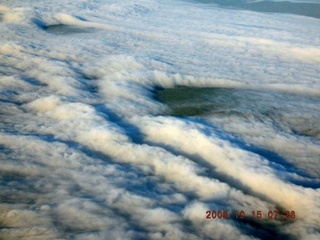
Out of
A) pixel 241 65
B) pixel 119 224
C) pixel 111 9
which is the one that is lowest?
pixel 119 224

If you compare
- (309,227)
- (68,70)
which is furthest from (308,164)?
(68,70)

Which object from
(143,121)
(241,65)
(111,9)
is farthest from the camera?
(111,9)

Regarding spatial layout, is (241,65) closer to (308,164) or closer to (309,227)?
(308,164)

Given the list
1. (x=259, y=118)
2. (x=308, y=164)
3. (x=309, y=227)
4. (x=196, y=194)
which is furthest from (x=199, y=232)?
(x=259, y=118)

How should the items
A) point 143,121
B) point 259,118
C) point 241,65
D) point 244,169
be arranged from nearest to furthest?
point 244,169 < point 143,121 < point 259,118 < point 241,65

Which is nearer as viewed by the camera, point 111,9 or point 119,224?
point 119,224

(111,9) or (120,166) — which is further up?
(111,9)
